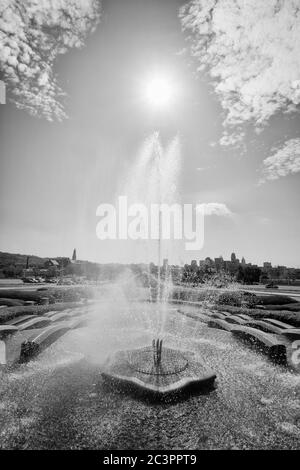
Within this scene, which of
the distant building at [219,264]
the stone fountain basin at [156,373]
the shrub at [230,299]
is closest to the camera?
the stone fountain basin at [156,373]

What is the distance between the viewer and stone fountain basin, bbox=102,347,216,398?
597 cm

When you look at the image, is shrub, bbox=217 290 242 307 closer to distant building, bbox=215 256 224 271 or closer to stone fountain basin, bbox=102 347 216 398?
stone fountain basin, bbox=102 347 216 398

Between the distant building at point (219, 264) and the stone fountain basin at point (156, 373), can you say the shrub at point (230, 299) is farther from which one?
the distant building at point (219, 264)

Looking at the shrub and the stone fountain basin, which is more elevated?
the shrub

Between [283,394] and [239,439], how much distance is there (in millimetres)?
2216

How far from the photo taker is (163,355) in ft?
26.8

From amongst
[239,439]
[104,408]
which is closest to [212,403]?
[239,439]

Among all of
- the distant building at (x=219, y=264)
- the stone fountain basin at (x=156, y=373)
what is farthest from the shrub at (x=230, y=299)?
the distant building at (x=219, y=264)

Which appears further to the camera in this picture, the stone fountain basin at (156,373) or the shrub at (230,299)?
the shrub at (230,299)

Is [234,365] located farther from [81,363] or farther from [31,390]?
[31,390]

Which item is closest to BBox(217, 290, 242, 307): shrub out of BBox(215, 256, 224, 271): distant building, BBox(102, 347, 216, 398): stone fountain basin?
BBox(102, 347, 216, 398): stone fountain basin

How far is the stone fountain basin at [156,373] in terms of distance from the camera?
5968mm

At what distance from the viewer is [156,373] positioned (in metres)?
6.73

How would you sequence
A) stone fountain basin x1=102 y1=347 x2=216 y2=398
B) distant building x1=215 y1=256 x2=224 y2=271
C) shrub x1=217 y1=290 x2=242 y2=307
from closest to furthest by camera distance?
1. stone fountain basin x1=102 y1=347 x2=216 y2=398
2. shrub x1=217 y1=290 x2=242 y2=307
3. distant building x1=215 y1=256 x2=224 y2=271
